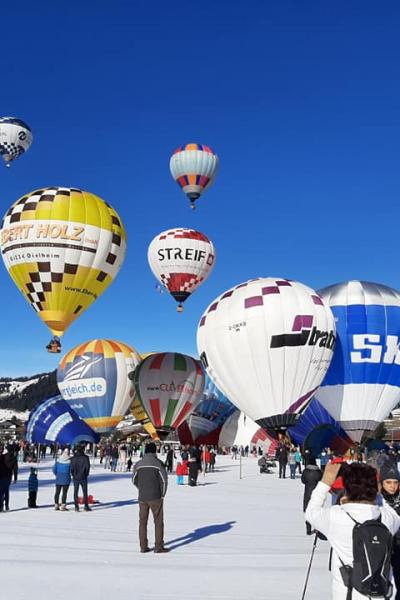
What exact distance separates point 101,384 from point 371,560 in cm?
3331

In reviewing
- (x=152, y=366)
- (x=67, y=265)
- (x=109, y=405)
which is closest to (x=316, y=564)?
(x=67, y=265)

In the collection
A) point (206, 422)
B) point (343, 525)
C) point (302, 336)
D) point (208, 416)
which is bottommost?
point (343, 525)

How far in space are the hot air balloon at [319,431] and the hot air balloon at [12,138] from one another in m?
26.8

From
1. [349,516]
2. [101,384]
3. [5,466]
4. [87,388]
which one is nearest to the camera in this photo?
[349,516]

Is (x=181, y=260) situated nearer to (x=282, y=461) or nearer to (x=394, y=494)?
(x=282, y=461)

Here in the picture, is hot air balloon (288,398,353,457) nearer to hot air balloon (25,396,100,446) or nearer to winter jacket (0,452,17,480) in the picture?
winter jacket (0,452,17,480)

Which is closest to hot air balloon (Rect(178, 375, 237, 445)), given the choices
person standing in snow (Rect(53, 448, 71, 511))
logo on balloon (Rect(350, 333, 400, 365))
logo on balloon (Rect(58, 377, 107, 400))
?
logo on balloon (Rect(58, 377, 107, 400))

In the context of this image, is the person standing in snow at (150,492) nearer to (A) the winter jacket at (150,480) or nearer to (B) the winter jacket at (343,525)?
(A) the winter jacket at (150,480)

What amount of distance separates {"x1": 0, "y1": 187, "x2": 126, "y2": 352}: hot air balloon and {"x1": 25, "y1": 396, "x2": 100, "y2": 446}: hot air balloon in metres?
15.0

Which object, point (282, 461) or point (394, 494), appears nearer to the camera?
point (394, 494)

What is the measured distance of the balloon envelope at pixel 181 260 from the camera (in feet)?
146

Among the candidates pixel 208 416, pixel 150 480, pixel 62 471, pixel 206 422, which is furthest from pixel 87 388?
pixel 150 480

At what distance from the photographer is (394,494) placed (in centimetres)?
507

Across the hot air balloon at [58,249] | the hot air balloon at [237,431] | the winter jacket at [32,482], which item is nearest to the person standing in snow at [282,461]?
the hot air balloon at [58,249]
